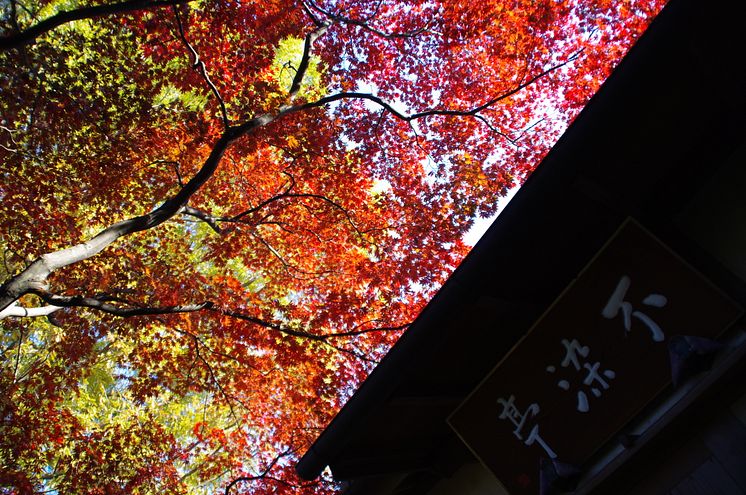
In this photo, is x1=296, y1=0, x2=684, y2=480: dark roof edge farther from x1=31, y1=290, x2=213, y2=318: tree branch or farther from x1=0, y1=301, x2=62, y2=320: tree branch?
x1=0, y1=301, x2=62, y2=320: tree branch

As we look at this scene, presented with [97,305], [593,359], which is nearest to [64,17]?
[97,305]

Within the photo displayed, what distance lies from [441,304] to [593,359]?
1.12 m

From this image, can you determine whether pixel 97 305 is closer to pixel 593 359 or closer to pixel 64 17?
pixel 64 17

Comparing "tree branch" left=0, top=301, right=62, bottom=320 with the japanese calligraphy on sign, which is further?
"tree branch" left=0, top=301, right=62, bottom=320

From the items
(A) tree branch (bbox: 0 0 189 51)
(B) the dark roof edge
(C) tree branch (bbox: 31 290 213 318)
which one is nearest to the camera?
(B) the dark roof edge

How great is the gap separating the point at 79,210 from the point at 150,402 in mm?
7468

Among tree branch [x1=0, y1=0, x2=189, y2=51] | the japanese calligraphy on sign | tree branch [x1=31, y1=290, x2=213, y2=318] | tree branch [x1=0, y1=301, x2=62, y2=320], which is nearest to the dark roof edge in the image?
the japanese calligraphy on sign

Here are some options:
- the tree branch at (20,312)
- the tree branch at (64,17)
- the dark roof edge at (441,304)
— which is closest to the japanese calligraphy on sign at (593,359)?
the dark roof edge at (441,304)

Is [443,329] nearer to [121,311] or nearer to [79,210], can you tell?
[121,311]

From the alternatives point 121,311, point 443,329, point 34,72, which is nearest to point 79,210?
point 34,72

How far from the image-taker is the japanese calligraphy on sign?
2664 mm

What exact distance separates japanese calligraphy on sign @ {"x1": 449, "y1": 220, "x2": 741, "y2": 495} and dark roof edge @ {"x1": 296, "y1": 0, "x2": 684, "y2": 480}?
69 centimetres

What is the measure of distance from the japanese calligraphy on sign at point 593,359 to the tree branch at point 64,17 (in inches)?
275

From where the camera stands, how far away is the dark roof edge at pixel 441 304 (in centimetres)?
266
